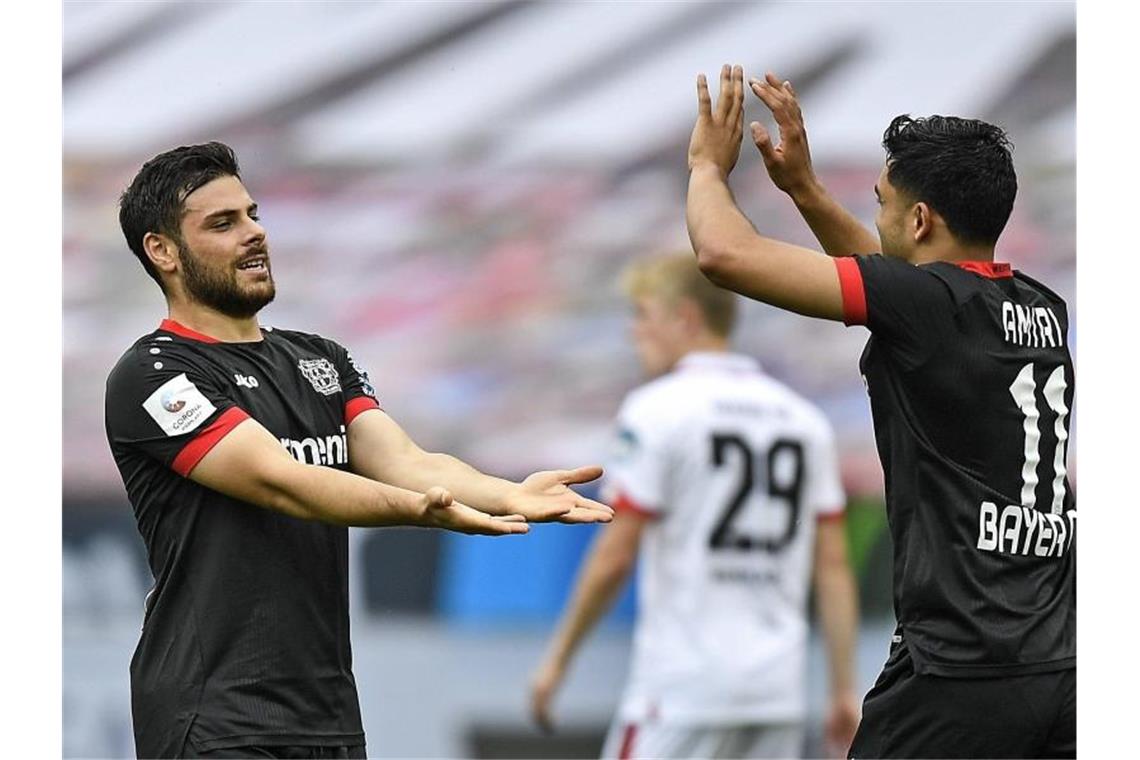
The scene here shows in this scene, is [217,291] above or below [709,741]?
above

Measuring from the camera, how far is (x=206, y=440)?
10.6ft

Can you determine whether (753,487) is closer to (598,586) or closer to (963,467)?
(598,586)

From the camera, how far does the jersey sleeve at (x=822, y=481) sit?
236 inches

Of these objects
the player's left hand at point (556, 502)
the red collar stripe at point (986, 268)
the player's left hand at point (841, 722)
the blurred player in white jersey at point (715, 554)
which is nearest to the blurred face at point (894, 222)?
the red collar stripe at point (986, 268)

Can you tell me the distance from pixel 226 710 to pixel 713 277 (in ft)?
4.11

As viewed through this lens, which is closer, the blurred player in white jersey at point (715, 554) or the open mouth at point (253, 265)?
the open mouth at point (253, 265)

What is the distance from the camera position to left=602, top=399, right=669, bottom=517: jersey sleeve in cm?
585

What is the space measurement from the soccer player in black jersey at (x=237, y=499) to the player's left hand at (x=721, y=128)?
68cm

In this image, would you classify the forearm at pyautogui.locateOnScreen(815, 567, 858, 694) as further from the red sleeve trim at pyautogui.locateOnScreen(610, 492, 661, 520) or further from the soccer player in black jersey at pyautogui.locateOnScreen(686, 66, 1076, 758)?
the soccer player in black jersey at pyautogui.locateOnScreen(686, 66, 1076, 758)

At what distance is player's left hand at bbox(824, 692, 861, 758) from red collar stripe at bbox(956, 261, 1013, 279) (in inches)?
117

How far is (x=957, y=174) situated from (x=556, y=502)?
1.02m

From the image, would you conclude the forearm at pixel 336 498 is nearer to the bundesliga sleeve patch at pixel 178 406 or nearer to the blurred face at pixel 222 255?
the bundesliga sleeve patch at pixel 178 406

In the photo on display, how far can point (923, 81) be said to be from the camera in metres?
6.26

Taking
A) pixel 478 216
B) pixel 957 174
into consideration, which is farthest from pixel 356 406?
pixel 478 216
